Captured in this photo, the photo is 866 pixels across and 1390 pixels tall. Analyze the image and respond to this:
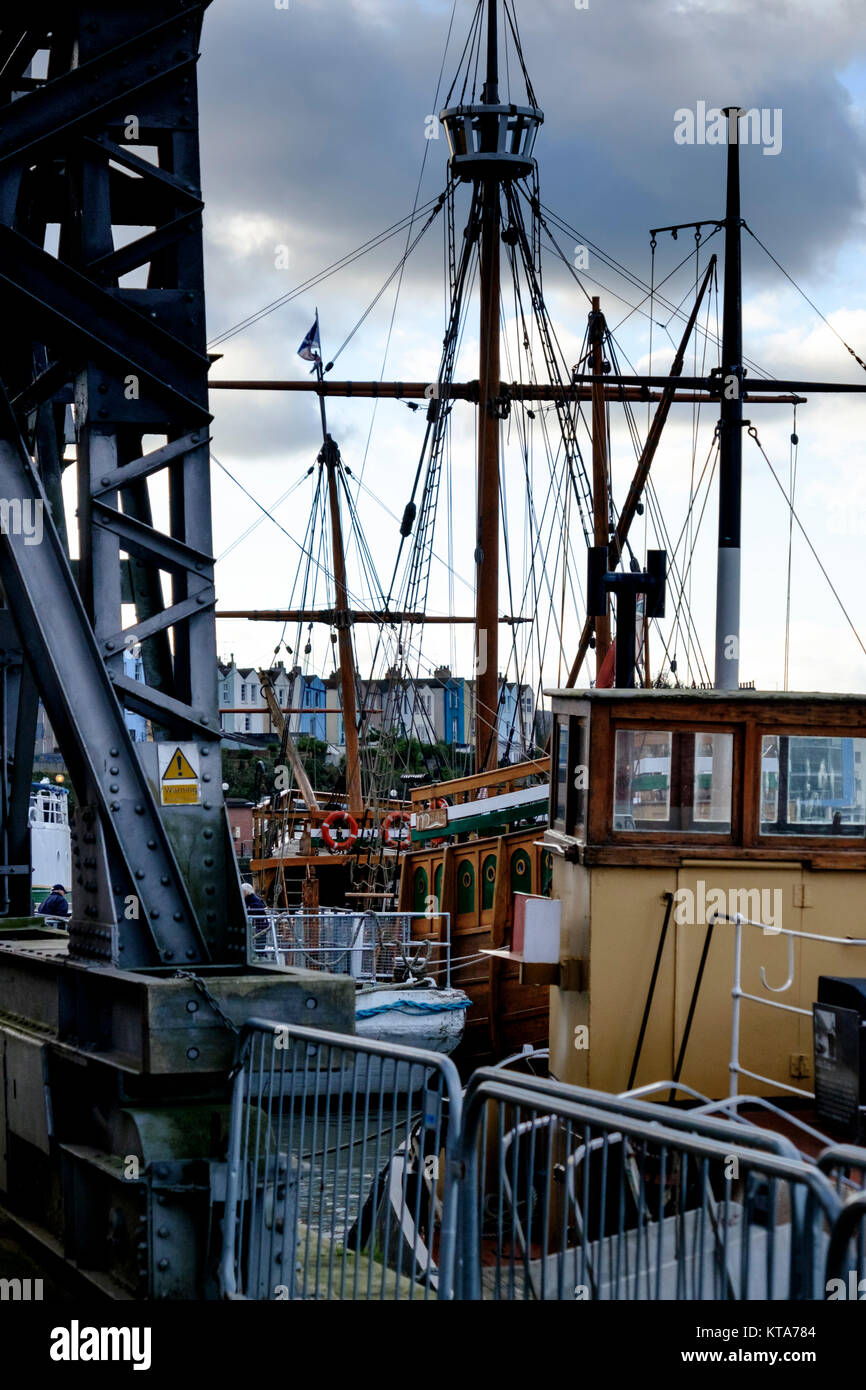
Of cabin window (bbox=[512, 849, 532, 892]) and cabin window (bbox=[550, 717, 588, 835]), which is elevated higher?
A: cabin window (bbox=[550, 717, 588, 835])

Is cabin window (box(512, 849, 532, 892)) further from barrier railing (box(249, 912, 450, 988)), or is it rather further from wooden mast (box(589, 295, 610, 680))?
wooden mast (box(589, 295, 610, 680))

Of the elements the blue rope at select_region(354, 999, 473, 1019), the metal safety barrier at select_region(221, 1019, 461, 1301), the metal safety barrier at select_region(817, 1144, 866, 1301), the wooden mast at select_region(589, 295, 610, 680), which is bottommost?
the blue rope at select_region(354, 999, 473, 1019)

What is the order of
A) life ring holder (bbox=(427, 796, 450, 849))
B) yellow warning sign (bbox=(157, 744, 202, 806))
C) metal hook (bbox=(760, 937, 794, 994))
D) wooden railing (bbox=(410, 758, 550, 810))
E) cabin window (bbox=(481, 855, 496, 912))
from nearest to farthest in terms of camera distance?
yellow warning sign (bbox=(157, 744, 202, 806)) < metal hook (bbox=(760, 937, 794, 994)) < cabin window (bbox=(481, 855, 496, 912)) < wooden railing (bbox=(410, 758, 550, 810)) < life ring holder (bbox=(427, 796, 450, 849))

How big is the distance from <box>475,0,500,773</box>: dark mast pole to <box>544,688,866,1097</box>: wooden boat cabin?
17.6 metres

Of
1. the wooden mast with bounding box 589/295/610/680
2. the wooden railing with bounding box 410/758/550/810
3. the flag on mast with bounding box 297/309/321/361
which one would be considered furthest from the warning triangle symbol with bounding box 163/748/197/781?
the flag on mast with bounding box 297/309/321/361

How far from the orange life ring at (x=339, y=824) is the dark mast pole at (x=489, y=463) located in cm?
720

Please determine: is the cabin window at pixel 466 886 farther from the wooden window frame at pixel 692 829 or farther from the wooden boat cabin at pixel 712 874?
the wooden window frame at pixel 692 829

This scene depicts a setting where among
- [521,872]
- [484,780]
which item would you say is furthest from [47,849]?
[521,872]

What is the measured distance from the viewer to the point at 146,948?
627cm

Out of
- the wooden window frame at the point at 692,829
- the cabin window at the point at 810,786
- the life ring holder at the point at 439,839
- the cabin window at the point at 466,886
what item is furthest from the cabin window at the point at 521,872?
the cabin window at the point at 810,786

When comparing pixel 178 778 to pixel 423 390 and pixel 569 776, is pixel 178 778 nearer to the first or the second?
pixel 569 776

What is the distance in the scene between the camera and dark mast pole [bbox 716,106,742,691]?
1178 cm
